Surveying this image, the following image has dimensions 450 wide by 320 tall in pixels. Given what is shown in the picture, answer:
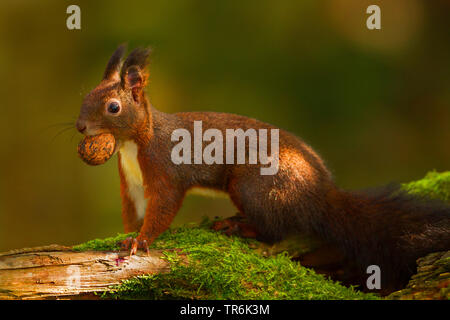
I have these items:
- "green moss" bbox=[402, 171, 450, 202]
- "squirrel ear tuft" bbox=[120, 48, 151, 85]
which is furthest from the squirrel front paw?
"green moss" bbox=[402, 171, 450, 202]

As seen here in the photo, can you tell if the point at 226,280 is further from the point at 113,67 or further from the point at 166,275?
the point at 113,67

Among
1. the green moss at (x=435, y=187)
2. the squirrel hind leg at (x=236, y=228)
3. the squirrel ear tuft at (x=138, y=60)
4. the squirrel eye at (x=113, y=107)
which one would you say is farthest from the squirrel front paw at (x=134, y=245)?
the green moss at (x=435, y=187)

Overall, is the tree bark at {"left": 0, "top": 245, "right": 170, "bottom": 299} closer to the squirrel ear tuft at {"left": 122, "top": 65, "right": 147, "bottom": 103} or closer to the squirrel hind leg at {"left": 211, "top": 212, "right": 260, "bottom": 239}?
the squirrel hind leg at {"left": 211, "top": 212, "right": 260, "bottom": 239}

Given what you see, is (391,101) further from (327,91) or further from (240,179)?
(240,179)

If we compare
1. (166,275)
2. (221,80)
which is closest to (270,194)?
(166,275)

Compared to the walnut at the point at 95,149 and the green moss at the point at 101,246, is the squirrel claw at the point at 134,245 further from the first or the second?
the walnut at the point at 95,149

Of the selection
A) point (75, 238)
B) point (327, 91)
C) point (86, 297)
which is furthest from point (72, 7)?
point (86, 297)
